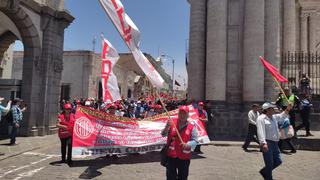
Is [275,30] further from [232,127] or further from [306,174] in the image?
[306,174]

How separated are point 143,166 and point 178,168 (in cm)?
371

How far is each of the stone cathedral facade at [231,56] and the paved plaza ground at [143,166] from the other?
3902 mm

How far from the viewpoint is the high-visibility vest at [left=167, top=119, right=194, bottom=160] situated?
5.52 m

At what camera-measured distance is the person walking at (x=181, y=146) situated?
18.1 feet

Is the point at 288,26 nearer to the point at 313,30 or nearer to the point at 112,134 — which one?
the point at 313,30

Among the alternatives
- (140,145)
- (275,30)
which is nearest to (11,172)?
(140,145)

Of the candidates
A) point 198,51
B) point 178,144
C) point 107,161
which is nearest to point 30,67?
point 198,51

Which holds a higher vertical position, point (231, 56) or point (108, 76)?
point (231, 56)

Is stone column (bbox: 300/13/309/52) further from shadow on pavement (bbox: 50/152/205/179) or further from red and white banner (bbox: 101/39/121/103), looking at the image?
red and white banner (bbox: 101/39/121/103)

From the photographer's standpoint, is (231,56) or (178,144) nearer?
(178,144)

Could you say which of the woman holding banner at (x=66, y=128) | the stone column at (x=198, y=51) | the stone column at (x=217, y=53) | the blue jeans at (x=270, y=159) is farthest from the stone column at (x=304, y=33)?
the woman holding banner at (x=66, y=128)

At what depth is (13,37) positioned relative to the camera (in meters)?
22.0

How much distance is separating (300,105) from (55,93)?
11763mm

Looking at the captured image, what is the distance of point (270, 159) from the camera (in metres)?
6.74
